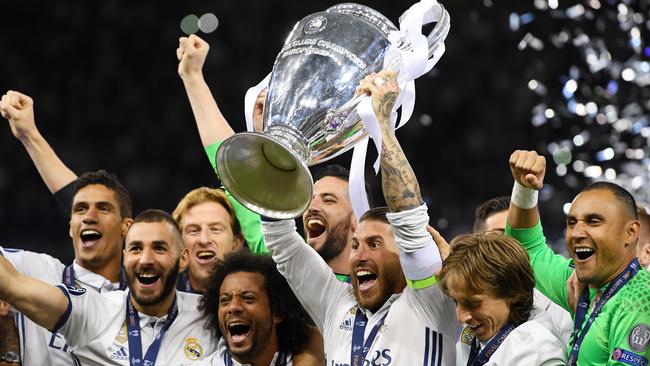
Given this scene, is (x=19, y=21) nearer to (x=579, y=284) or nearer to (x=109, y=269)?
(x=109, y=269)

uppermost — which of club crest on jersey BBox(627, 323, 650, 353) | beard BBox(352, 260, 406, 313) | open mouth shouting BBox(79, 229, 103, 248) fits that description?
open mouth shouting BBox(79, 229, 103, 248)

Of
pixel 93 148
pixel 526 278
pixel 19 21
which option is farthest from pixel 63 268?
pixel 19 21

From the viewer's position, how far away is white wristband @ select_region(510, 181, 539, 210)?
112 inches

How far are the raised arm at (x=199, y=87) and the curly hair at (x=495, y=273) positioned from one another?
113cm

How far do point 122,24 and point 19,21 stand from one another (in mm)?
591

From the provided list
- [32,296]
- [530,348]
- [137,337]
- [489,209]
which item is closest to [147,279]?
[137,337]

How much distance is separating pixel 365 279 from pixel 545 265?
484 mm

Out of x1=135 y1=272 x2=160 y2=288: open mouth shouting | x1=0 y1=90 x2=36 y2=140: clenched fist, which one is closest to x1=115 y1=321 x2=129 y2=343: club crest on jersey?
x1=135 y1=272 x2=160 y2=288: open mouth shouting

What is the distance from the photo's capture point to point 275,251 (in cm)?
295

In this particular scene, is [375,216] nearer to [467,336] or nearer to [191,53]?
[467,336]

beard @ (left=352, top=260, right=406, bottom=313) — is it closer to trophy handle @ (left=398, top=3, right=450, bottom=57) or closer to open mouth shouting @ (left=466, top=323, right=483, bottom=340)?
open mouth shouting @ (left=466, top=323, right=483, bottom=340)

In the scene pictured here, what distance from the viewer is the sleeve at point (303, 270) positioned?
293cm

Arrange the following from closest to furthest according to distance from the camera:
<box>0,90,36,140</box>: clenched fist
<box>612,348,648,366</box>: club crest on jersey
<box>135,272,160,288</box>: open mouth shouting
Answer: <box>612,348,648,366</box>: club crest on jersey, <box>135,272,160,288</box>: open mouth shouting, <box>0,90,36,140</box>: clenched fist

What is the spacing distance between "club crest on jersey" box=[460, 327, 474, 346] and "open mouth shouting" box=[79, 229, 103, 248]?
50.8 inches
